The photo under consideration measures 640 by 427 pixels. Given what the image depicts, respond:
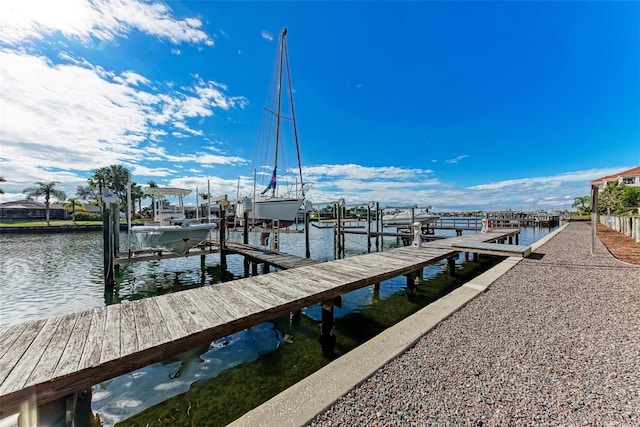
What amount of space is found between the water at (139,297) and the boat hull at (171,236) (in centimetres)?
169

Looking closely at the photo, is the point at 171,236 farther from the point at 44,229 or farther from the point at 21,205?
the point at 21,205

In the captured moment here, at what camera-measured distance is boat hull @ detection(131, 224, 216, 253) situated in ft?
32.2

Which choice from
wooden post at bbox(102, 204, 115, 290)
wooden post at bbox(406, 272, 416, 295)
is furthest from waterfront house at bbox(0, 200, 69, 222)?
wooden post at bbox(406, 272, 416, 295)

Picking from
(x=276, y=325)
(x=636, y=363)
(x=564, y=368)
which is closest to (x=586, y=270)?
(x=636, y=363)

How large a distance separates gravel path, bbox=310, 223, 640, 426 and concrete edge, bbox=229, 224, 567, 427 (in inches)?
3.7

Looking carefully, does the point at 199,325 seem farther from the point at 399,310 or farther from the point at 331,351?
the point at 399,310

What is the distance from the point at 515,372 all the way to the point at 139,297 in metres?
10.8

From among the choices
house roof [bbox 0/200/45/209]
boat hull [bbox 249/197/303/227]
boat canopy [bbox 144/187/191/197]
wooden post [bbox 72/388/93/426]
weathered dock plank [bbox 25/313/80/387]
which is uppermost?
house roof [bbox 0/200/45/209]

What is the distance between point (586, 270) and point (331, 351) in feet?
26.6

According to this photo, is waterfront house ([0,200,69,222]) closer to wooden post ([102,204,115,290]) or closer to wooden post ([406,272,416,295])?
wooden post ([102,204,115,290])

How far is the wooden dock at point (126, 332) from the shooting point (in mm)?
2367

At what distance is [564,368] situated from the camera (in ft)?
9.31

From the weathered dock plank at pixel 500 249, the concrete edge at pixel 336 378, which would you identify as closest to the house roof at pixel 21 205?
the concrete edge at pixel 336 378

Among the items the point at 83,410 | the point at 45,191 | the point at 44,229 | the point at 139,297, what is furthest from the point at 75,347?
the point at 45,191
